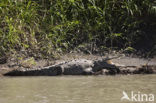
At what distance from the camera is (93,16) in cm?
739

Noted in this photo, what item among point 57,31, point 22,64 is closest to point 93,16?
point 57,31

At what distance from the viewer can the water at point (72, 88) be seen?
14.4 ft

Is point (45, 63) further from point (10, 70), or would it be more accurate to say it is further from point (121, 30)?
point (121, 30)

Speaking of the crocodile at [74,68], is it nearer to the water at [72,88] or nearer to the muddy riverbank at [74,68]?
the muddy riverbank at [74,68]

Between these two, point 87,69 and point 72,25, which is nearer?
point 87,69

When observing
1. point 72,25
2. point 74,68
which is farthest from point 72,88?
point 72,25

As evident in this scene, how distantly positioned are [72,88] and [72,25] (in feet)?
7.80

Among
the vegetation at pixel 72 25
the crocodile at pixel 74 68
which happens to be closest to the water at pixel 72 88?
the crocodile at pixel 74 68

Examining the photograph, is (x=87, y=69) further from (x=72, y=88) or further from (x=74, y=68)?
(x=72, y=88)

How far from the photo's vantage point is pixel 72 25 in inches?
282

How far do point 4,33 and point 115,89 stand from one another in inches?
108

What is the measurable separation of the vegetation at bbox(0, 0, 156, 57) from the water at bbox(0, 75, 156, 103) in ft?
3.32

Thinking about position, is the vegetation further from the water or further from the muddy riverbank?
the water

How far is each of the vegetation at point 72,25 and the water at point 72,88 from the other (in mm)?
1011
